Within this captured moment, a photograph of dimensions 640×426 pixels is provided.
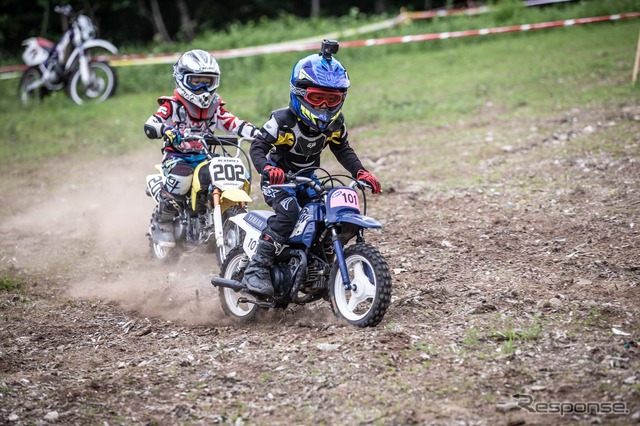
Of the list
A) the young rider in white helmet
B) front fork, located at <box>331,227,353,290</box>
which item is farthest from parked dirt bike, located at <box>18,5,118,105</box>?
front fork, located at <box>331,227,353,290</box>

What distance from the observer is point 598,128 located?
494 inches

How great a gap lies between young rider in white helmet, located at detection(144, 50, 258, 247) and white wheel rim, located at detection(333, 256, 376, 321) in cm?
299

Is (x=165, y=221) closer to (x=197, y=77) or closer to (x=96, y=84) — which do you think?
(x=197, y=77)

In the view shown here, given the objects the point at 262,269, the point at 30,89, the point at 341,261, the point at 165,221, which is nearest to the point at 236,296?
the point at 262,269

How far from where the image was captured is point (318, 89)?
6.48m

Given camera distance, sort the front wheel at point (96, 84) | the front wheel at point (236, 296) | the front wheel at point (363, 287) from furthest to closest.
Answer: the front wheel at point (96, 84)
the front wheel at point (236, 296)
the front wheel at point (363, 287)

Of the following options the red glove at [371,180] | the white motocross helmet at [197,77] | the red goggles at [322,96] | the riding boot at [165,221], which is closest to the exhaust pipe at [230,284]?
the red glove at [371,180]

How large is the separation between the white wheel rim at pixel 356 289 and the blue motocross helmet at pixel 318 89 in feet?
4.10

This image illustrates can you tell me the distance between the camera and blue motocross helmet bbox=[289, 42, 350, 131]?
6453mm

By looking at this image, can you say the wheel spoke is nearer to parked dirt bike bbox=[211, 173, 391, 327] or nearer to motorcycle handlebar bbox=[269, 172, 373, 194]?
parked dirt bike bbox=[211, 173, 391, 327]

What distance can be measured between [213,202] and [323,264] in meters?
2.63

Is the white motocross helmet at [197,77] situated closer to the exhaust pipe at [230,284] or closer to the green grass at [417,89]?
the exhaust pipe at [230,284]

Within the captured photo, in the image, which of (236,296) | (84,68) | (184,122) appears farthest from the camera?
(84,68)

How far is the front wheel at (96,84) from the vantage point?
19.8 m
